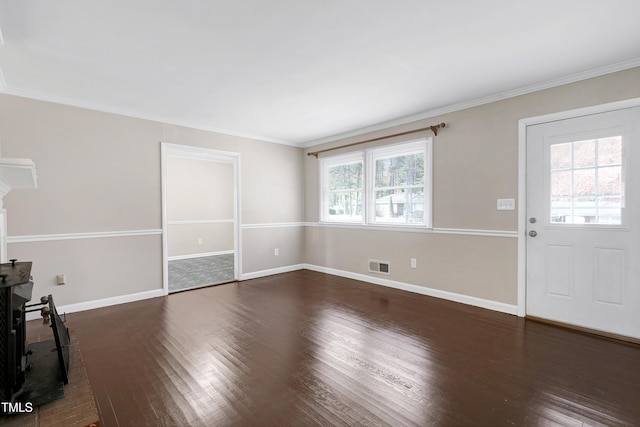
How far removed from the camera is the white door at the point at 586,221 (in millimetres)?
2771

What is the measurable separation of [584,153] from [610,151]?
0.61ft

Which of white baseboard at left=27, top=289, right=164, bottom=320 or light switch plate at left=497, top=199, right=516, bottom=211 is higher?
light switch plate at left=497, top=199, right=516, bottom=211

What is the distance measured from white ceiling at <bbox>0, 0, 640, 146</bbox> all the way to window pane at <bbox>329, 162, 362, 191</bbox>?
1.46 m

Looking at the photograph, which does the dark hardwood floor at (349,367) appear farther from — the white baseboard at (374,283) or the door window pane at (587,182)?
the door window pane at (587,182)

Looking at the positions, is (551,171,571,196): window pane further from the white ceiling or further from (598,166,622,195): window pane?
the white ceiling

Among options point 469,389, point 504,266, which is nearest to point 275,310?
point 469,389

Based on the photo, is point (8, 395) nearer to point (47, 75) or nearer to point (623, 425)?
point (47, 75)

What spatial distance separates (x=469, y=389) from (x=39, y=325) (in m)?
4.07

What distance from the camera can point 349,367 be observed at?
2.34 meters

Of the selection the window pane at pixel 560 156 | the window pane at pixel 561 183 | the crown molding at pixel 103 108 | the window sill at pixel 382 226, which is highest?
the crown molding at pixel 103 108

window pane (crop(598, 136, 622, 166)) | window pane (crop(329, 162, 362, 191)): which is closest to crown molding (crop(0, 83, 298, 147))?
window pane (crop(329, 162, 362, 191))

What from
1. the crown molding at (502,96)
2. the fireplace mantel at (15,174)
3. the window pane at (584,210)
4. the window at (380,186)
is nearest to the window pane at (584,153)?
the window pane at (584,210)

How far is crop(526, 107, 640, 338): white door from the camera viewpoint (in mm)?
2771

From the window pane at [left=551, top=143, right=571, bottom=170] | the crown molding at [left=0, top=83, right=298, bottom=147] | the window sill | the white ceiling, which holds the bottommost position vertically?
the window sill
